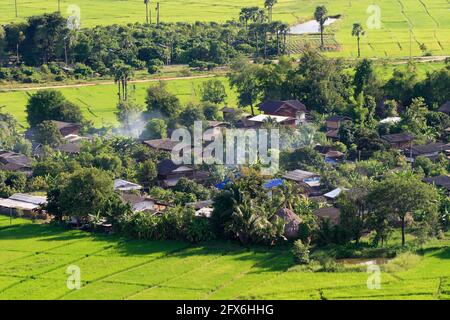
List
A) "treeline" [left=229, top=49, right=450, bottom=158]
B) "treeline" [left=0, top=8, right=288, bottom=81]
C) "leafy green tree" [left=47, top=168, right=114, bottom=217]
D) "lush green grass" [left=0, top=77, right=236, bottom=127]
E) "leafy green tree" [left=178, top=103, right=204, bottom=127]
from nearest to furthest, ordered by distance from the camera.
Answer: "leafy green tree" [left=47, top=168, right=114, bottom=217] < "treeline" [left=229, top=49, right=450, bottom=158] < "leafy green tree" [left=178, top=103, right=204, bottom=127] < "lush green grass" [left=0, top=77, right=236, bottom=127] < "treeline" [left=0, top=8, right=288, bottom=81]

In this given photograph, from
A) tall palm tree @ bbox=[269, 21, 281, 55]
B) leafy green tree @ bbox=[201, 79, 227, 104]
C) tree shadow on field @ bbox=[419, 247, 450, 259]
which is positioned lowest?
tree shadow on field @ bbox=[419, 247, 450, 259]

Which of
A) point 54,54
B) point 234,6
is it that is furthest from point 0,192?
point 234,6

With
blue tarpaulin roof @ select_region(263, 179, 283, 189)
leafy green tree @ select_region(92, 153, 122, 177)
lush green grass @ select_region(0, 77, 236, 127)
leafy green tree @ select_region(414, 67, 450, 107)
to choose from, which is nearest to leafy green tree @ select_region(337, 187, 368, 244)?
blue tarpaulin roof @ select_region(263, 179, 283, 189)

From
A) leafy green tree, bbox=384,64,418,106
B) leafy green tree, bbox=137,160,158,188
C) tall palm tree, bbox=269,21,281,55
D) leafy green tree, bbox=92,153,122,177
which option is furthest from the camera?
Result: tall palm tree, bbox=269,21,281,55

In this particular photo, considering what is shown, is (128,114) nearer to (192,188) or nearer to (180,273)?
(192,188)

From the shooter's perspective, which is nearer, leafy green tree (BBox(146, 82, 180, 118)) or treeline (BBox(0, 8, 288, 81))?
leafy green tree (BBox(146, 82, 180, 118))

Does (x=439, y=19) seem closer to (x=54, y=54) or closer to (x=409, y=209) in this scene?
(x=54, y=54)

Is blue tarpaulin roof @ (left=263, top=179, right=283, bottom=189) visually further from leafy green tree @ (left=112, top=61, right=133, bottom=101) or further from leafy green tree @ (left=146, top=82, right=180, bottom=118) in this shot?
leafy green tree @ (left=112, top=61, right=133, bottom=101)
